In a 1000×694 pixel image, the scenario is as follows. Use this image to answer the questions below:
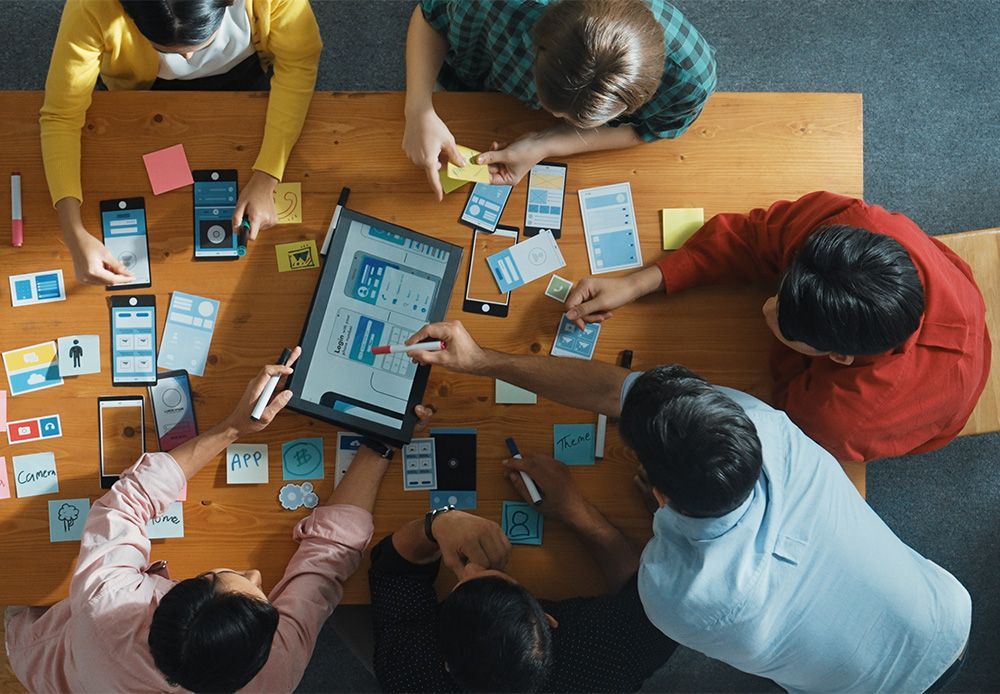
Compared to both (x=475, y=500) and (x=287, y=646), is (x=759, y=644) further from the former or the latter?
(x=287, y=646)

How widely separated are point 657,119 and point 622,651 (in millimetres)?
1176

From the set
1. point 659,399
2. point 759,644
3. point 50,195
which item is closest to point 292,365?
point 50,195

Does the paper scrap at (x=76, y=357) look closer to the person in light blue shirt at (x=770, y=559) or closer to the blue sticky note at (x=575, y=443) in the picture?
the blue sticky note at (x=575, y=443)

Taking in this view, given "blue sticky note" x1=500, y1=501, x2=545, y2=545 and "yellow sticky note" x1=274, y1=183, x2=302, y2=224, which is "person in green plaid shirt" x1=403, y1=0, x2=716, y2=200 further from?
"blue sticky note" x1=500, y1=501, x2=545, y2=545

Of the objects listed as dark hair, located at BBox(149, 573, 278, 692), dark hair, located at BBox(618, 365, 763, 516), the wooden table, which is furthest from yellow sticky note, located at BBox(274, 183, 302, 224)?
dark hair, located at BBox(618, 365, 763, 516)

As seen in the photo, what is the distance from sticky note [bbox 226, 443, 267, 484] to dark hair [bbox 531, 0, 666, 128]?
0.97m

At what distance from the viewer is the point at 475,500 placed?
5.67ft

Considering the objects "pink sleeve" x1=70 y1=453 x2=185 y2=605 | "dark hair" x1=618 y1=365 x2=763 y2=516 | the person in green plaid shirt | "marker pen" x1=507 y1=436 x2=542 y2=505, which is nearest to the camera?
"dark hair" x1=618 y1=365 x2=763 y2=516

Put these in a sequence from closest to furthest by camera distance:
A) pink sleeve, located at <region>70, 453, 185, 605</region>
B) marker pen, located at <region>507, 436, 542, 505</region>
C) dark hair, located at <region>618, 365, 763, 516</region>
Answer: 1. dark hair, located at <region>618, 365, 763, 516</region>
2. pink sleeve, located at <region>70, 453, 185, 605</region>
3. marker pen, located at <region>507, 436, 542, 505</region>

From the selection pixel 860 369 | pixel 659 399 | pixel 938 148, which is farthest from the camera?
pixel 938 148

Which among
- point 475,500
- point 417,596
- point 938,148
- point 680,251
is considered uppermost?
point 938,148

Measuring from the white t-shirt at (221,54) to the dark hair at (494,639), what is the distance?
130 cm

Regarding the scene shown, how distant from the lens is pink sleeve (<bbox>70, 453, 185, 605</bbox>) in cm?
156

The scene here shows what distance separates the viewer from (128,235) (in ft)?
5.63
